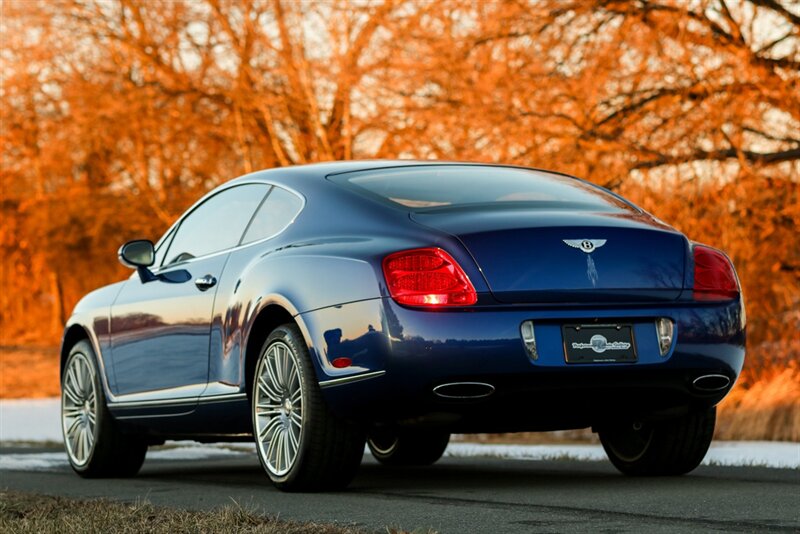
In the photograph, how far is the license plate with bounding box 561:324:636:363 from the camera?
19.0 feet

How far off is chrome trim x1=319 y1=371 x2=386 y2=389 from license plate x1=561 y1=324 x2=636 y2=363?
0.77m

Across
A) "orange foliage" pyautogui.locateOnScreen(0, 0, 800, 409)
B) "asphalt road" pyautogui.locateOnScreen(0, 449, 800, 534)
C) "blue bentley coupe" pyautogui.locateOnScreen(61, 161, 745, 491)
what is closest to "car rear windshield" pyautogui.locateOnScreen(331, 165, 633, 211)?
"blue bentley coupe" pyautogui.locateOnScreen(61, 161, 745, 491)

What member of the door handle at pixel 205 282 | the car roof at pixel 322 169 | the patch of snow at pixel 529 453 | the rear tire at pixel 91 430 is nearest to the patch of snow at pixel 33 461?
the patch of snow at pixel 529 453

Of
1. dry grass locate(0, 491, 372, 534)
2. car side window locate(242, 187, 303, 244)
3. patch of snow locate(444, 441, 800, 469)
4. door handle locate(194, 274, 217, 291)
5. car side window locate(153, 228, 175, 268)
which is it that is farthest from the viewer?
patch of snow locate(444, 441, 800, 469)

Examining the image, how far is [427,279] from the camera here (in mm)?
5754

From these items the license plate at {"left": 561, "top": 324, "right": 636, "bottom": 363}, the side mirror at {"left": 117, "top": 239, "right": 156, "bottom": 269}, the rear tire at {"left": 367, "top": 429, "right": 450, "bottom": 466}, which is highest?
the side mirror at {"left": 117, "top": 239, "right": 156, "bottom": 269}

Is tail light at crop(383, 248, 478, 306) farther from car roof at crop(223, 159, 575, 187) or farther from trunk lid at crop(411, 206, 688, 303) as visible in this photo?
car roof at crop(223, 159, 575, 187)

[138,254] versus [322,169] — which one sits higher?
[322,169]

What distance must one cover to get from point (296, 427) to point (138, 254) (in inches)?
81.1

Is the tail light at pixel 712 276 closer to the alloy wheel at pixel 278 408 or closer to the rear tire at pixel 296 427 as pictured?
the rear tire at pixel 296 427

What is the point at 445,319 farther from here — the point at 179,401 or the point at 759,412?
the point at 759,412

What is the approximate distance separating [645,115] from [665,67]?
0.69 meters

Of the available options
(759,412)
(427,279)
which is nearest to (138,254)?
(427,279)

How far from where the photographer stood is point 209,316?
7.05 metres
